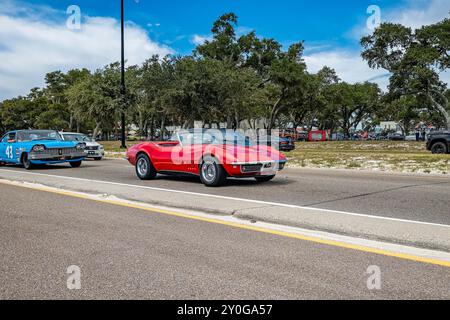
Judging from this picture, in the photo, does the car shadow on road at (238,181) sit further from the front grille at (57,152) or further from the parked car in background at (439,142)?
the parked car in background at (439,142)

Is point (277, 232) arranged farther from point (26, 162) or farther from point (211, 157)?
point (26, 162)

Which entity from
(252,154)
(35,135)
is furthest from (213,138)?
(35,135)

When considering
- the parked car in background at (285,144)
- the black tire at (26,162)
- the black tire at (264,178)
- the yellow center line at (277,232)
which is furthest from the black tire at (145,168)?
the parked car in background at (285,144)

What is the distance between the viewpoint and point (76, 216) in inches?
281

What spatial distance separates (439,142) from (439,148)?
33 cm

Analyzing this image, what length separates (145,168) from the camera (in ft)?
41.7

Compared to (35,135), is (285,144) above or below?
below

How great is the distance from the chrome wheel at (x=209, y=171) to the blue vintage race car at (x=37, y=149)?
8294 mm

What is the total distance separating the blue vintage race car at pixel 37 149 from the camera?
1683cm

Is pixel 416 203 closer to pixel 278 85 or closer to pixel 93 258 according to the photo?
pixel 93 258

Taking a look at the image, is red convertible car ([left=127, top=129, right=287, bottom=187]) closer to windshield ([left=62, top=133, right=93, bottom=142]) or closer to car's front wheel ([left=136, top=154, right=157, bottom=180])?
car's front wheel ([left=136, top=154, right=157, bottom=180])

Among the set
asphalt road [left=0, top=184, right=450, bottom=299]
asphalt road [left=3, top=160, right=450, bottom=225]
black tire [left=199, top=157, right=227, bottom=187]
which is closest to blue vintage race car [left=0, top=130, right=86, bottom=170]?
asphalt road [left=3, top=160, right=450, bottom=225]
